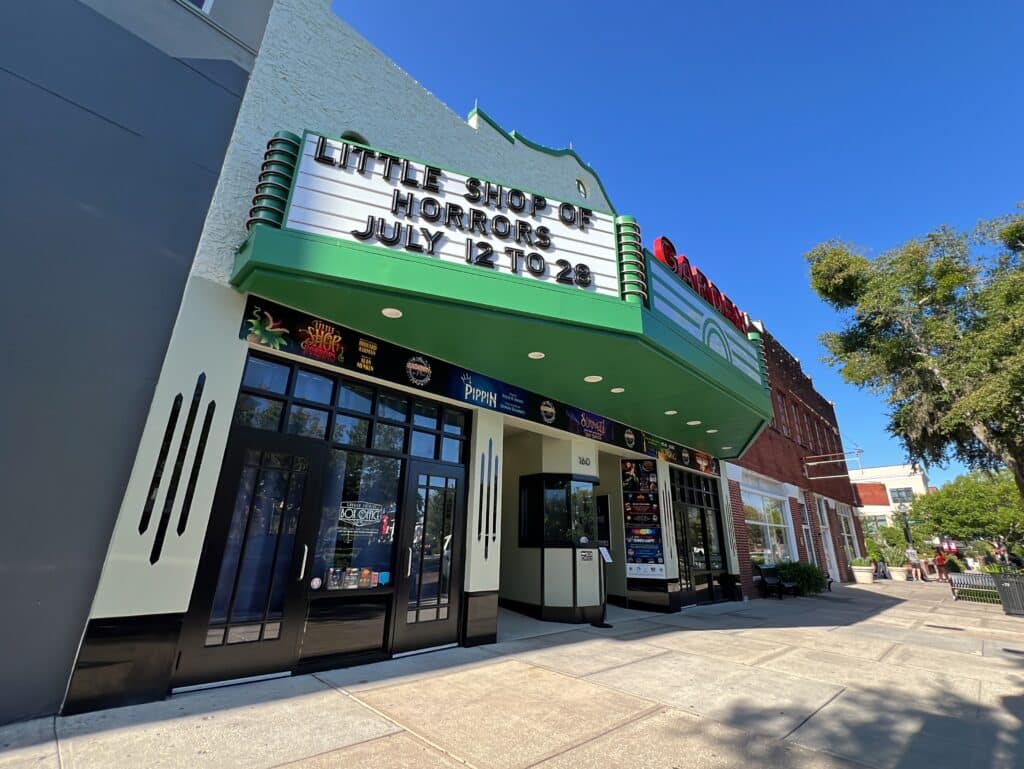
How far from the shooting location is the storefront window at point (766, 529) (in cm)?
1455

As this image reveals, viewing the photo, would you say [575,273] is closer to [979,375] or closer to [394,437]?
[394,437]

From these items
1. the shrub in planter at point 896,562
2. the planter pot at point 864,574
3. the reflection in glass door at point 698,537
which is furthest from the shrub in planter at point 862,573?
the reflection in glass door at point 698,537

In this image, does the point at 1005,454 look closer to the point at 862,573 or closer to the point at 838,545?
the point at 838,545

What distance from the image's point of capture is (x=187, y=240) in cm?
488

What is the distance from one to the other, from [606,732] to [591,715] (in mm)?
368

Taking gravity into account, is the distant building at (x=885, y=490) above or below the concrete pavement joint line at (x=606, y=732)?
above

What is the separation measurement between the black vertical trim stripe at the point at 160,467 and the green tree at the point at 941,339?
1854 cm

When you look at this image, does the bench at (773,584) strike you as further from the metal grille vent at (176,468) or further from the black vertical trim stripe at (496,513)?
the metal grille vent at (176,468)

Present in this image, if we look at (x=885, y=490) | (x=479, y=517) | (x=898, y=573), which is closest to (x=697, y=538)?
(x=479, y=517)

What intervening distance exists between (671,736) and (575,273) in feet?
15.6

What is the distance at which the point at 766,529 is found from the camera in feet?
51.2

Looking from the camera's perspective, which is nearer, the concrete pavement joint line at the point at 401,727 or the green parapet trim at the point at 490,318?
the concrete pavement joint line at the point at 401,727

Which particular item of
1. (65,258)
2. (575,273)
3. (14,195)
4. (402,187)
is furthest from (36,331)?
(575,273)

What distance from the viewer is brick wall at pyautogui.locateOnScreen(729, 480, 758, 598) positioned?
1316cm
